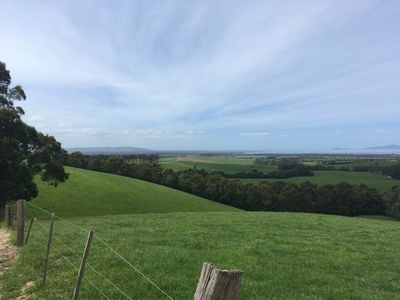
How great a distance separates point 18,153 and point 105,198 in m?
24.9

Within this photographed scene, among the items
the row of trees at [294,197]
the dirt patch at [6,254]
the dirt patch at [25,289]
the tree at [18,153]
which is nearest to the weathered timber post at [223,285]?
the dirt patch at [25,289]

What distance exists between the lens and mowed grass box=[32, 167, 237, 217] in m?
50.3

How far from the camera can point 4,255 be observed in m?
14.0

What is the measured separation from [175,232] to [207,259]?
6.92 meters

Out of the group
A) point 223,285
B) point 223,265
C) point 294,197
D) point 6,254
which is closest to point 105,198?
point 6,254

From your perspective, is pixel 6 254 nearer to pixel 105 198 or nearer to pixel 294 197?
pixel 105 198

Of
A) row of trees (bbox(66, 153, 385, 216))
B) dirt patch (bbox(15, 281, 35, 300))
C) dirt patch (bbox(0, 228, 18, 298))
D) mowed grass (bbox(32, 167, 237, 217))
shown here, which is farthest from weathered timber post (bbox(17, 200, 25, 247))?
row of trees (bbox(66, 153, 385, 216))

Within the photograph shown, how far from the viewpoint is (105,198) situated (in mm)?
57438

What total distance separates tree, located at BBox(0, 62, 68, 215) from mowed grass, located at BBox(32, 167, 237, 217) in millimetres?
9367

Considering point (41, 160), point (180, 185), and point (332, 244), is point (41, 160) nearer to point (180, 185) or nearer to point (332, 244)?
point (332, 244)

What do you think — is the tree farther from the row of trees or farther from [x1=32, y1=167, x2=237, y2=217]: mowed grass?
the row of trees

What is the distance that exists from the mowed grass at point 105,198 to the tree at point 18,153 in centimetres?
937

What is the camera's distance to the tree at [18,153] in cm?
3253

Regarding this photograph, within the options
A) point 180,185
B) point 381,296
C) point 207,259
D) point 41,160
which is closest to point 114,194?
point 41,160
